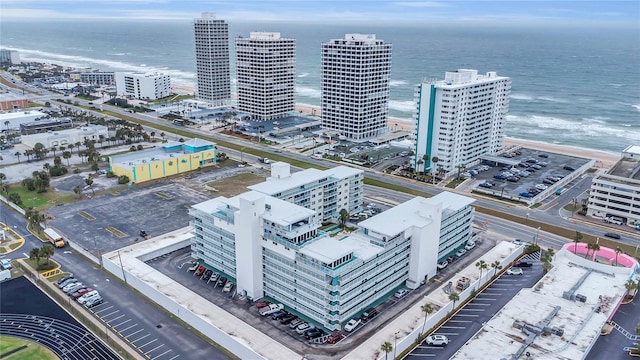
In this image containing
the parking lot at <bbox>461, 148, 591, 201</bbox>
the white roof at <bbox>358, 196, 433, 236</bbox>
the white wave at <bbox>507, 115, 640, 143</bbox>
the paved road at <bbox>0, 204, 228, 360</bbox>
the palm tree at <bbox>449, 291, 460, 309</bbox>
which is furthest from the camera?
the white wave at <bbox>507, 115, 640, 143</bbox>

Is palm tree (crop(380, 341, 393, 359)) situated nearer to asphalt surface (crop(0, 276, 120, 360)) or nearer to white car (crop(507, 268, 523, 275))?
white car (crop(507, 268, 523, 275))

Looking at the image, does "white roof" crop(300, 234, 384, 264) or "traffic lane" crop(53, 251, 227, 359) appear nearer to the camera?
"traffic lane" crop(53, 251, 227, 359)

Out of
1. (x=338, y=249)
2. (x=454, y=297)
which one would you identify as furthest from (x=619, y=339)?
(x=338, y=249)

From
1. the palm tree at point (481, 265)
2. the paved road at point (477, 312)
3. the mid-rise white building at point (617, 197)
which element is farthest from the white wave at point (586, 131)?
the palm tree at point (481, 265)

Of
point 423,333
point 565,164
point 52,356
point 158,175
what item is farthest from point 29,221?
point 565,164

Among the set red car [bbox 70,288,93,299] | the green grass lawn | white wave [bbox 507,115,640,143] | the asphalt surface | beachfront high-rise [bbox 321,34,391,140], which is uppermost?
beachfront high-rise [bbox 321,34,391,140]

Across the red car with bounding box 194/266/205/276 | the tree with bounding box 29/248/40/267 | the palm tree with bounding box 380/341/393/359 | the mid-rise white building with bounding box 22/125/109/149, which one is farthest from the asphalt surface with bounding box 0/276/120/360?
the mid-rise white building with bounding box 22/125/109/149
